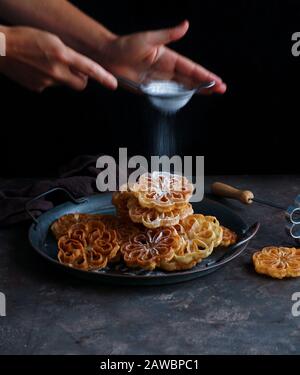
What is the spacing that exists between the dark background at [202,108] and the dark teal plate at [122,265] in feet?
1.64

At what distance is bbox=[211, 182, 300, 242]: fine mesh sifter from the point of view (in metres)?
1.70

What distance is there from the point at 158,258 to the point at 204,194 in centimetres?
60

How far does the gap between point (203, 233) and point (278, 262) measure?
0.63ft

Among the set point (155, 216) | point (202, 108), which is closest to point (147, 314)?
point (155, 216)

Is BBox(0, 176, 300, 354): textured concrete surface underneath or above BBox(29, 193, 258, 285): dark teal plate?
underneath

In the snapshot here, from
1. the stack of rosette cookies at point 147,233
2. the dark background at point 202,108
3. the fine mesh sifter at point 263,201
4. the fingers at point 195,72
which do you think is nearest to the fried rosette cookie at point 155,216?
the stack of rosette cookies at point 147,233

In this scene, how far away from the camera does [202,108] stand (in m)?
2.39

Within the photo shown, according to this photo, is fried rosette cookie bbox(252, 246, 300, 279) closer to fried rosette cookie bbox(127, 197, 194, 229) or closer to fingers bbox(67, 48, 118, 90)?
fried rosette cookie bbox(127, 197, 194, 229)

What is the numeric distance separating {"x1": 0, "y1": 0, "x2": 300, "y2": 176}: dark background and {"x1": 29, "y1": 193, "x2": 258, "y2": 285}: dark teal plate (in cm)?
50

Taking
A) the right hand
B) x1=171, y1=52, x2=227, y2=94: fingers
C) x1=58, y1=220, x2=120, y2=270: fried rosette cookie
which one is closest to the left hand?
x1=171, y1=52, x2=227, y2=94: fingers

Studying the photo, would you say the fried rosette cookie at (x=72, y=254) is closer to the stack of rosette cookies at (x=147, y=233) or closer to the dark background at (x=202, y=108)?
the stack of rosette cookies at (x=147, y=233)

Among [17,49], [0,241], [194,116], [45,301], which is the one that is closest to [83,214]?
[0,241]

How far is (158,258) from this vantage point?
156 centimetres

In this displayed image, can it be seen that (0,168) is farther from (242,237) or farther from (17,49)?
(242,237)
